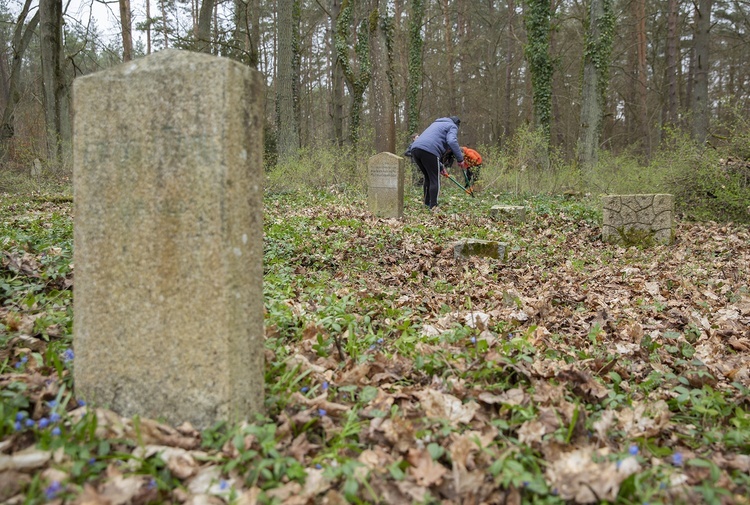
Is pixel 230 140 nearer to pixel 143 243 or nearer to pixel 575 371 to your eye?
pixel 143 243

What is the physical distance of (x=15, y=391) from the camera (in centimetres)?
220

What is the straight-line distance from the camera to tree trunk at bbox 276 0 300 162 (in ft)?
44.2

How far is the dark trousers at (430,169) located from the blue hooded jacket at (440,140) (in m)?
0.10

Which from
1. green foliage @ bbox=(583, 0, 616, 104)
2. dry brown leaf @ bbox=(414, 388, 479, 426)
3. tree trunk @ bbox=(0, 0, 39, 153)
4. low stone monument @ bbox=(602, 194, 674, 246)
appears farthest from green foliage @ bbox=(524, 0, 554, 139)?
tree trunk @ bbox=(0, 0, 39, 153)

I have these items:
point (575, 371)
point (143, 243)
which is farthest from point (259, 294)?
point (575, 371)

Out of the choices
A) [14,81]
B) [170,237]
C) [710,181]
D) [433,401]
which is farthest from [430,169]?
[14,81]

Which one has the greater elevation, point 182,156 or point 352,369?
point 182,156

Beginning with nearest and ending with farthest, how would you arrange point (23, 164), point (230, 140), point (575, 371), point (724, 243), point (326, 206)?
1. point (230, 140)
2. point (575, 371)
3. point (724, 243)
4. point (326, 206)
5. point (23, 164)

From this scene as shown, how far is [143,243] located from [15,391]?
2.99ft

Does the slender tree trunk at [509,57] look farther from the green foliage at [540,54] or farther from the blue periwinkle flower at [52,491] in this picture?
the blue periwinkle flower at [52,491]

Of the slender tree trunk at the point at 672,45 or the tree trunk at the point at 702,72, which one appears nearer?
the tree trunk at the point at 702,72

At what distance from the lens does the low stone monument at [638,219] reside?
297 inches

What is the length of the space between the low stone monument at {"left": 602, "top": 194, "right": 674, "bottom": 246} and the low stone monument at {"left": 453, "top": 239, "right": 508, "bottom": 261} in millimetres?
2509

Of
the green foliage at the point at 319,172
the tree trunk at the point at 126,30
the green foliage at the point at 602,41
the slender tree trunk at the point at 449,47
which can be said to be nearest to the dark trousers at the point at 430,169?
the green foliage at the point at 319,172
